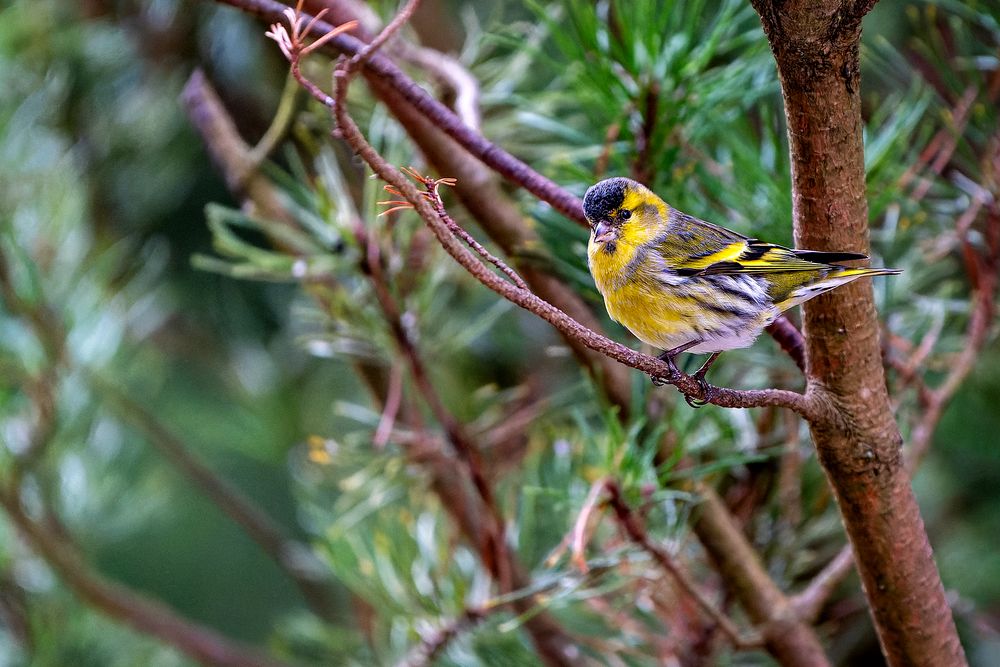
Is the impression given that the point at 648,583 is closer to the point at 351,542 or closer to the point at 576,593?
the point at 576,593

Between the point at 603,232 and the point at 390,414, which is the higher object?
the point at 603,232

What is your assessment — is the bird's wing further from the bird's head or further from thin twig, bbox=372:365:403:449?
thin twig, bbox=372:365:403:449

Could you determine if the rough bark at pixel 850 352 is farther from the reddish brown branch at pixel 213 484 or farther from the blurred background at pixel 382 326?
the reddish brown branch at pixel 213 484

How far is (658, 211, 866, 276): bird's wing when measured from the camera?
0.71m

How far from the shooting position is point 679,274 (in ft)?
2.51

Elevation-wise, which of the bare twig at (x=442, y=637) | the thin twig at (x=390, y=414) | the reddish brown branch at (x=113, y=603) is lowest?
→ the reddish brown branch at (x=113, y=603)

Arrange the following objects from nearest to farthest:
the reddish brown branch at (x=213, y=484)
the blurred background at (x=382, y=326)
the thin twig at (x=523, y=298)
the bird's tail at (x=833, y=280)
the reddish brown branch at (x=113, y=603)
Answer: the thin twig at (x=523, y=298), the bird's tail at (x=833, y=280), the blurred background at (x=382, y=326), the reddish brown branch at (x=113, y=603), the reddish brown branch at (x=213, y=484)

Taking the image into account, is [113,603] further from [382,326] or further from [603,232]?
[603,232]

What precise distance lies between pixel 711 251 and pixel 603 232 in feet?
0.46

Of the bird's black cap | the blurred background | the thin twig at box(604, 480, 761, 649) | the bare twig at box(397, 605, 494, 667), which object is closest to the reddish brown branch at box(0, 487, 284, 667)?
the blurred background

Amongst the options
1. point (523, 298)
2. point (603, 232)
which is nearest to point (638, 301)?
point (603, 232)

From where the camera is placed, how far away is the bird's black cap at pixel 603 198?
0.63 metres

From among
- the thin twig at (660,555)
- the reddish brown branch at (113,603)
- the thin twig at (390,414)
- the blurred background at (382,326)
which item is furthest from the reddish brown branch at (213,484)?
the thin twig at (660,555)

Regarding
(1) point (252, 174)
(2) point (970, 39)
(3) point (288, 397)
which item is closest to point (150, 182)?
(3) point (288, 397)
